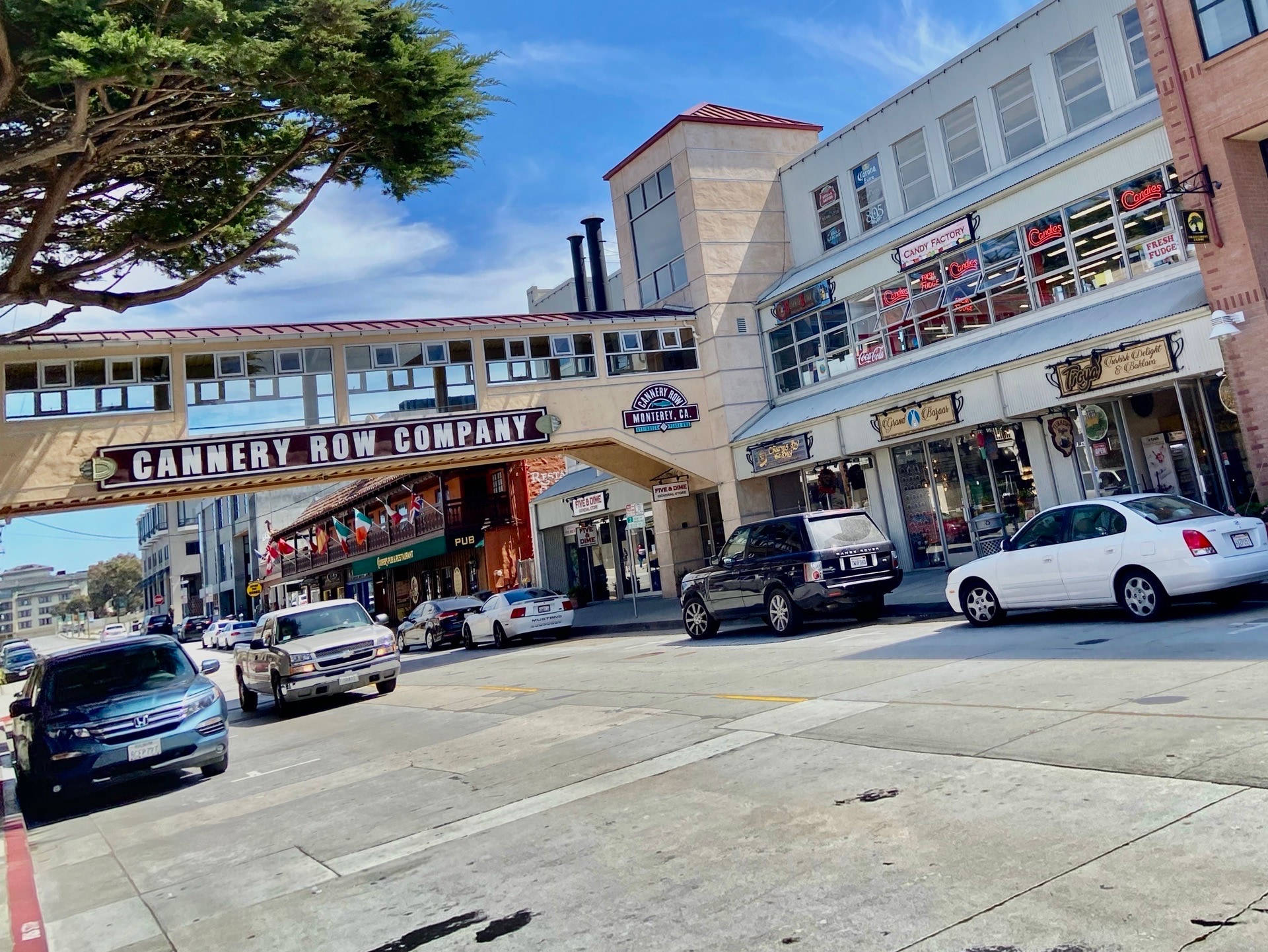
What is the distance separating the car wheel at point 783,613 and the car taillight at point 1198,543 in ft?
20.6

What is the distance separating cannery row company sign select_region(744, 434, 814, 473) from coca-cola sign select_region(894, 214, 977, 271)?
4.90 meters

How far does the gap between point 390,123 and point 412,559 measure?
31.1 metres

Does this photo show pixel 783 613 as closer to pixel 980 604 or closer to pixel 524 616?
pixel 980 604

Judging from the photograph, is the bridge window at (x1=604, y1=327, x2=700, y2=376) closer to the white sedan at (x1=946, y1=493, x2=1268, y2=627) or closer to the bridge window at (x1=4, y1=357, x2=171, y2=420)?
the bridge window at (x1=4, y1=357, x2=171, y2=420)

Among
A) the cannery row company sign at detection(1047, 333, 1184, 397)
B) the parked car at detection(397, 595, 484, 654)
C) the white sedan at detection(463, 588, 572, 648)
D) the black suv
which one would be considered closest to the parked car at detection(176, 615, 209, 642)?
the parked car at detection(397, 595, 484, 654)

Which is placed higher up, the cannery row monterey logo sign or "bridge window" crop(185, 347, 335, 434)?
"bridge window" crop(185, 347, 335, 434)

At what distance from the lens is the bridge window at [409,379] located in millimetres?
23672

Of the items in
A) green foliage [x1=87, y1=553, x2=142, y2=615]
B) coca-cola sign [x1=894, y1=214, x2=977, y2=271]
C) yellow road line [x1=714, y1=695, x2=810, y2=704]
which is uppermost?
green foliage [x1=87, y1=553, x2=142, y2=615]

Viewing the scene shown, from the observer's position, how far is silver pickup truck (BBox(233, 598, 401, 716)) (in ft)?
49.5

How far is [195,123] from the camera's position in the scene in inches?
486

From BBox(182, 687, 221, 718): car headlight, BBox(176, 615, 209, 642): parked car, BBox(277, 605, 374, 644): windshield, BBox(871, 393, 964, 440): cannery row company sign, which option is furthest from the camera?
BBox(176, 615, 209, 642): parked car

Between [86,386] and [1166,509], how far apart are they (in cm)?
2137

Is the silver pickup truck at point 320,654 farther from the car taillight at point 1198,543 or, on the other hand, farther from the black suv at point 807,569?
the car taillight at point 1198,543

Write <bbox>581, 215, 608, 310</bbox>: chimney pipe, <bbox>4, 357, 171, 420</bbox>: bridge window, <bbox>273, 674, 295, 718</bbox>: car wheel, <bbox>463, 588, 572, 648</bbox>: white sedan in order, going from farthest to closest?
<bbox>581, 215, 608, 310</bbox>: chimney pipe < <bbox>463, 588, 572, 648</bbox>: white sedan < <bbox>4, 357, 171, 420</bbox>: bridge window < <bbox>273, 674, 295, 718</bbox>: car wheel
